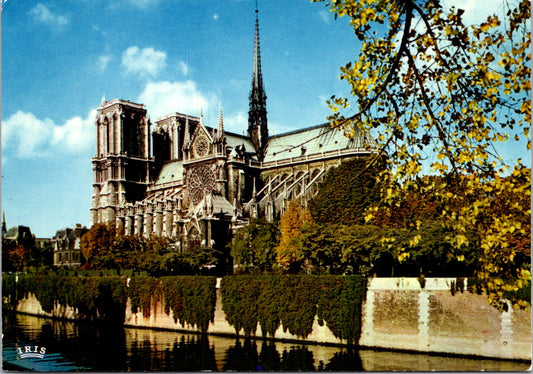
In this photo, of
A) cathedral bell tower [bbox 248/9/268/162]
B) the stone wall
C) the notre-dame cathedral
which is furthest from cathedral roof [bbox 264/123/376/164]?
the stone wall

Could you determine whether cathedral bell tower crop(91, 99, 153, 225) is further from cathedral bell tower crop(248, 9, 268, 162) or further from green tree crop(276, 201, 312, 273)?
green tree crop(276, 201, 312, 273)

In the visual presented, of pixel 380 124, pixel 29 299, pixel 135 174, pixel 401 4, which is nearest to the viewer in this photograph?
pixel 401 4

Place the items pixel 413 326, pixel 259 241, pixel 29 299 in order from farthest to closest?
pixel 29 299, pixel 259 241, pixel 413 326

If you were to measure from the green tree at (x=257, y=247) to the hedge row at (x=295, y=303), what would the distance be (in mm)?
6880

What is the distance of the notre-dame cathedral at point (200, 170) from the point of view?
43.4 m

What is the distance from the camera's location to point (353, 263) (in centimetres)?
2436

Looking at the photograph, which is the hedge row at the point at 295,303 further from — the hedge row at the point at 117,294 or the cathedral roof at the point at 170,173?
the cathedral roof at the point at 170,173

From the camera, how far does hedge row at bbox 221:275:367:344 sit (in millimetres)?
20266

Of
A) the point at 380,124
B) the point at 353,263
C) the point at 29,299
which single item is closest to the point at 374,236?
the point at 353,263

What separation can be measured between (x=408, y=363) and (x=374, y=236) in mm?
6491

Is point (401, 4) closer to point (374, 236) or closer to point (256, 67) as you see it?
point (374, 236)

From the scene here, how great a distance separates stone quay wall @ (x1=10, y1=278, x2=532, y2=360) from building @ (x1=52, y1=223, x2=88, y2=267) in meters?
49.4

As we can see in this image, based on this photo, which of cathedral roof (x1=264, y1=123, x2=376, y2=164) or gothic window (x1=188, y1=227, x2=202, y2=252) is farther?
cathedral roof (x1=264, y1=123, x2=376, y2=164)

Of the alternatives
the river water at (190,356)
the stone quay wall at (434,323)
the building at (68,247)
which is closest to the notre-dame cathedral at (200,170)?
the building at (68,247)
